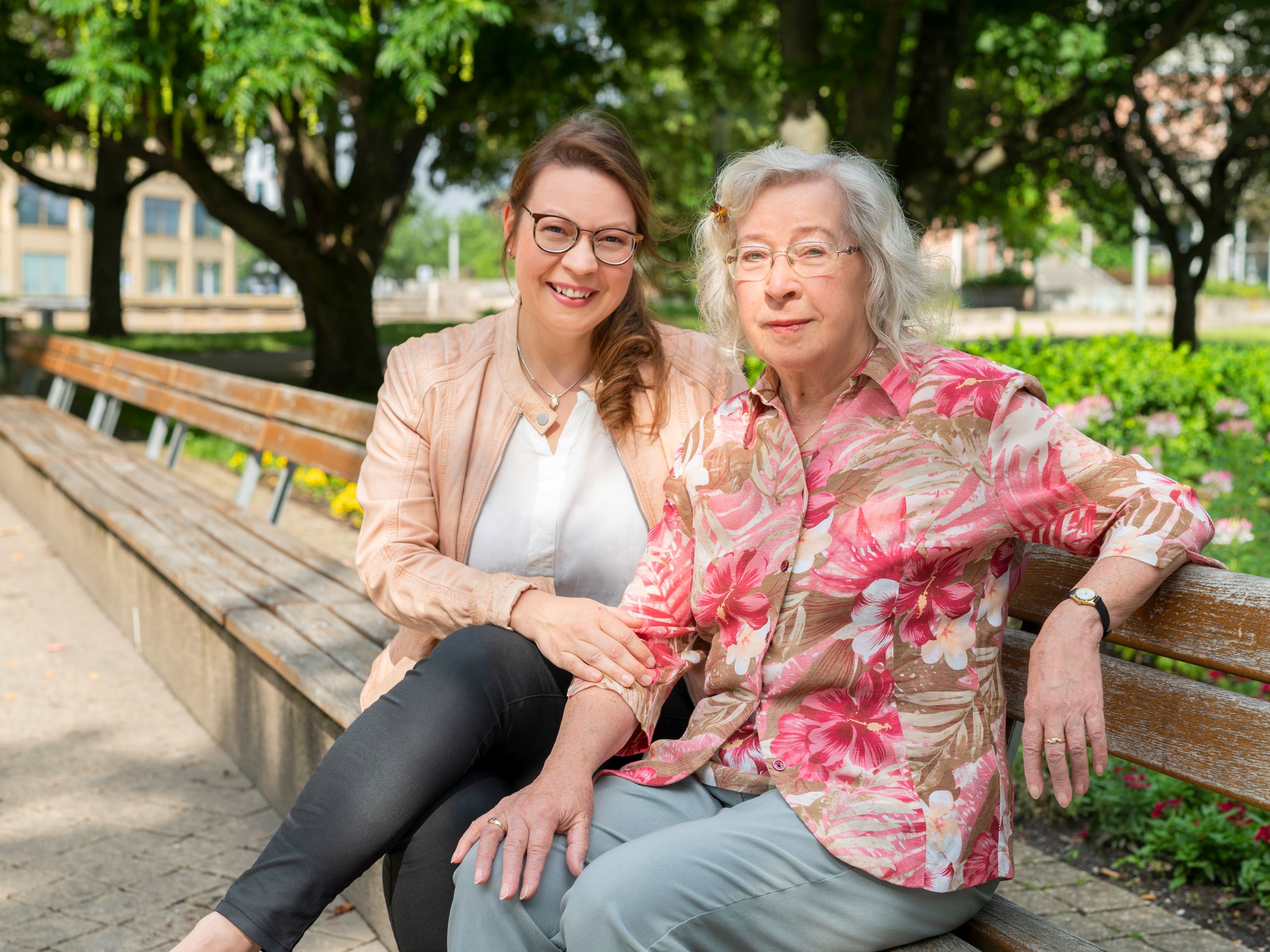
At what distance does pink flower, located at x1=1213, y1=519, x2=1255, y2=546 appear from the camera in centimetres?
348

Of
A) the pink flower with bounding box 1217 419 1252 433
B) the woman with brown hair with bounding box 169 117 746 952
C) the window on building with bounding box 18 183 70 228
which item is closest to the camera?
the woman with brown hair with bounding box 169 117 746 952

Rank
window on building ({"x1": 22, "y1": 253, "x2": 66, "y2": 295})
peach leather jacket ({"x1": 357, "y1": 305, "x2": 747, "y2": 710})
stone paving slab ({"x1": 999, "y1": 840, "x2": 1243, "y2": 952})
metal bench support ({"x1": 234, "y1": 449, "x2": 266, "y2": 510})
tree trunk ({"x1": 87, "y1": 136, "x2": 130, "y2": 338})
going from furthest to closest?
window on building ({"x1": 22, "y1": 253, "x2": 66, "y2": 295}) < tree trunk ({"x1": 87, "y1": 136, "x2": 130, "y2": 338}) < metal bench support ({"x1": 234, "y1": 449, "x2": 266, "y2": 510}) < stone paving slab ({"x1": 999, "y1": 840, "x2": 1243, "y2": 952}) < peach leather jacket ({"x1": 357, "y1": 305, "x2": 747, "y2": 710})

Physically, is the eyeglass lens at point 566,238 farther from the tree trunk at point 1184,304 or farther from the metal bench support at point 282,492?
the tree trunk at point 1184,304

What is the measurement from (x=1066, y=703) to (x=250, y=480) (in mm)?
5012

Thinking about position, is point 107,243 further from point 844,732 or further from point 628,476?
point 844,732

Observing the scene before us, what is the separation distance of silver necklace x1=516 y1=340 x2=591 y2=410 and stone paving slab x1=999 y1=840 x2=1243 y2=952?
1.48 metres

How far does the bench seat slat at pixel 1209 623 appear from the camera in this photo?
1.72 meters

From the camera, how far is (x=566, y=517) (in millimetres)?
2697

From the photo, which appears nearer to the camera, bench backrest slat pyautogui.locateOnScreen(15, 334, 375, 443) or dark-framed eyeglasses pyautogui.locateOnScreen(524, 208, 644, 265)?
dark-framed eyeglasses pyautogui.locateOnScreen(524, 208, 644, 265)

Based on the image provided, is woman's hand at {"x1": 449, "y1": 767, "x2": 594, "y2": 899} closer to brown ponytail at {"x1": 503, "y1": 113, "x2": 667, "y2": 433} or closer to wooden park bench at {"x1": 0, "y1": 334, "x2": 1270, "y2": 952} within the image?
wooden park bench at {"x1": 0, "y1": 334, "x2": 1270, "y2": 952}

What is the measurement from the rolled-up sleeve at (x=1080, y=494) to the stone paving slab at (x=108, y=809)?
1966 mm

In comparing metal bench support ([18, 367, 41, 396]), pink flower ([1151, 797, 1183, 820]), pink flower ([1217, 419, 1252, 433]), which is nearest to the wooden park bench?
pink flower ([1151, 797, 1183, 820])

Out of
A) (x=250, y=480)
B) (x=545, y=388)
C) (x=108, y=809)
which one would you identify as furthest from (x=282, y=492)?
(x=545, y=388)

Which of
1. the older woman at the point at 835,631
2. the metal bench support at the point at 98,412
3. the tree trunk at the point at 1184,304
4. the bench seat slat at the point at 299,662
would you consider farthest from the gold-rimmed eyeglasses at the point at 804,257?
the tree trunk at the point at 1184,304
